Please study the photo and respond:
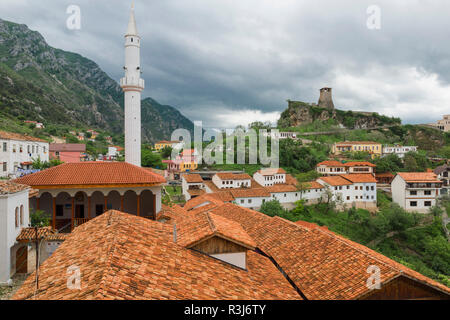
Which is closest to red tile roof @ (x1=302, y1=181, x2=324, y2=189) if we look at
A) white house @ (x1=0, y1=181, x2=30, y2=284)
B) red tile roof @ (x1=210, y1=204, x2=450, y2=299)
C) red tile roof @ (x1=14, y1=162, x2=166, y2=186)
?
red tile roof @ (x1=210, y1=204, x2=450, y2=299)

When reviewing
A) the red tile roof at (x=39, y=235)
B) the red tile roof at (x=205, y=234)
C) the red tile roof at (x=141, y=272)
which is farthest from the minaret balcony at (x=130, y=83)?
the red tile roof at (x=205, y=234)

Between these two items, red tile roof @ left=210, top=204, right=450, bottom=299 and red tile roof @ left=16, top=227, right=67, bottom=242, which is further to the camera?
red tile roof @ left=16, top=227, right=67, bottom=242

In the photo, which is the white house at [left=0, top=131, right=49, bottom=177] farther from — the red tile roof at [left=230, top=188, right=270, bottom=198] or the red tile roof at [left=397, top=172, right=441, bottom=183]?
the red tile roof at [left=397, top=172, right=441, bottom=183]

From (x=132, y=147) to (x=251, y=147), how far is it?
50.4 meters

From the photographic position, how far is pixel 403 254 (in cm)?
3472

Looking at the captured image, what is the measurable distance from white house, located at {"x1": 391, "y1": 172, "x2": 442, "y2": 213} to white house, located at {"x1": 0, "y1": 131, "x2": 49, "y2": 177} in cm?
5382

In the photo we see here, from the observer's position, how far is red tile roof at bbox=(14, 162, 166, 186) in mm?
13320

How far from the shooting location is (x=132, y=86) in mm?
21750

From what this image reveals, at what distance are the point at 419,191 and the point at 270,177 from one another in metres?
24.5

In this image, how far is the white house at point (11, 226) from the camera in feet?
34.5

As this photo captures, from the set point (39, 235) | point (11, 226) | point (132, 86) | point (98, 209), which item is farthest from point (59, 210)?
point (132, 86)

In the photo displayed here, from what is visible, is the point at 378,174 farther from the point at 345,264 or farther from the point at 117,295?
the point at 117,295

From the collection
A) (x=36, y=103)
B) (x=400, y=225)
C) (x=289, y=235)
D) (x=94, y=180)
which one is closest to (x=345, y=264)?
(x=289, y=235)

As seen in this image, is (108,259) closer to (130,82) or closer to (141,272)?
(141,272)
